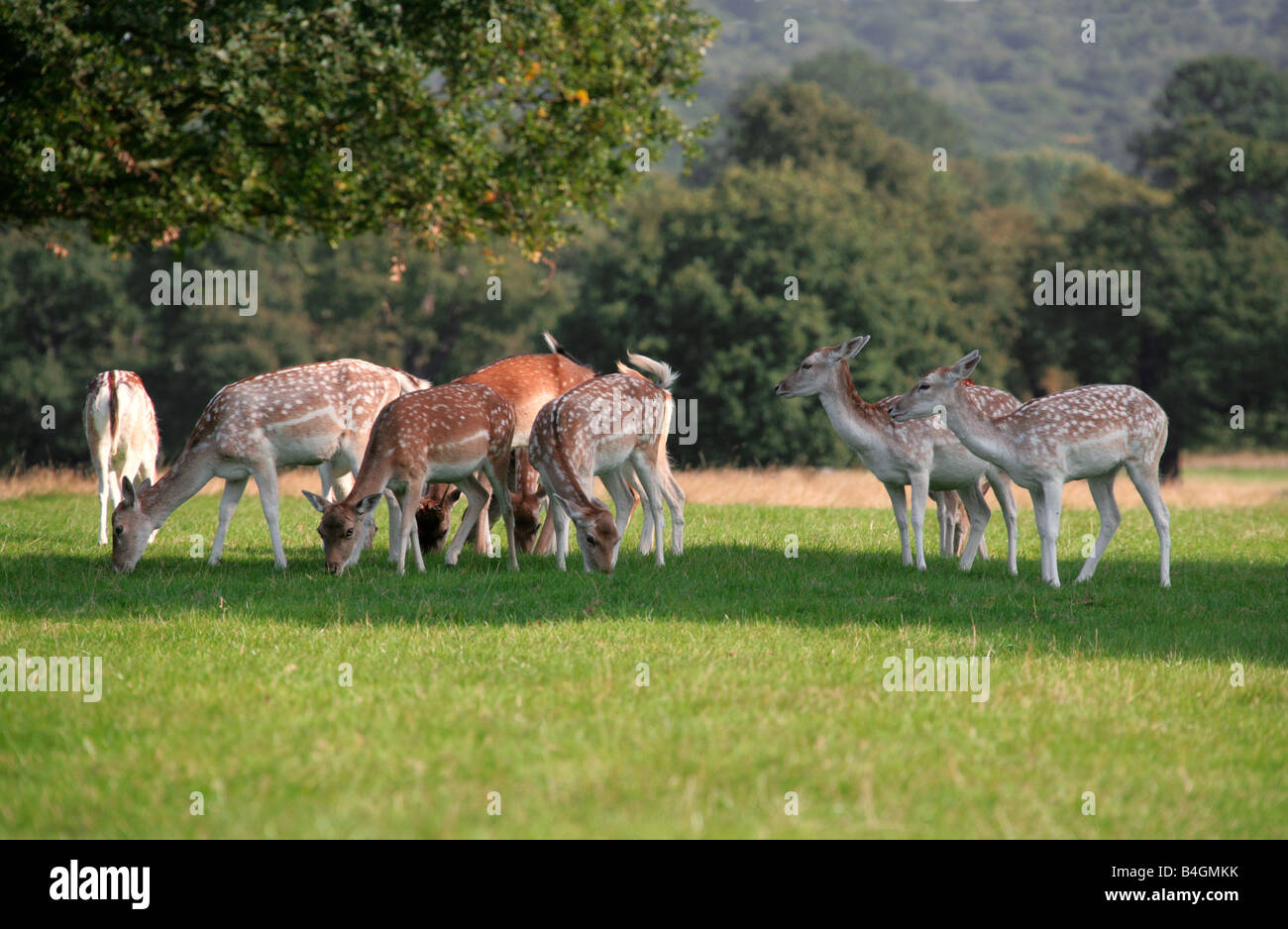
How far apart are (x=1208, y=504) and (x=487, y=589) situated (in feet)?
51.0

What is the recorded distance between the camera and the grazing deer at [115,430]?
13.0m

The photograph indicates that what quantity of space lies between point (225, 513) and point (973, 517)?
22.0 ft

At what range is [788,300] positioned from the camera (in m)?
37.7

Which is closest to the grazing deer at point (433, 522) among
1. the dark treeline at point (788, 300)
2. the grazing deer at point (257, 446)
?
the grazing deer at point (257, 446)

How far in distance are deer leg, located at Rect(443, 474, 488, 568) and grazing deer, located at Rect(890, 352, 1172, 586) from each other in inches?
147

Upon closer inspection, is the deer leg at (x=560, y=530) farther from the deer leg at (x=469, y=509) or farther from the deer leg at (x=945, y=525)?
the deer leg at (x=945, y=525)

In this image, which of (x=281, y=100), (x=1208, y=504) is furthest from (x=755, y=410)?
(x=281, y=100)

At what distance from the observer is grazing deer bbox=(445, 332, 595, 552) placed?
39.2 feet

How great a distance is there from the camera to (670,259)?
40.1 m

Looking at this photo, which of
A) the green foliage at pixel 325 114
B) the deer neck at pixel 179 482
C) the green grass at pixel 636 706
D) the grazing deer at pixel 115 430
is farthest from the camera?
the green foliage at pixel 325 114

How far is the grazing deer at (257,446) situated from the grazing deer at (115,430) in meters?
1.79

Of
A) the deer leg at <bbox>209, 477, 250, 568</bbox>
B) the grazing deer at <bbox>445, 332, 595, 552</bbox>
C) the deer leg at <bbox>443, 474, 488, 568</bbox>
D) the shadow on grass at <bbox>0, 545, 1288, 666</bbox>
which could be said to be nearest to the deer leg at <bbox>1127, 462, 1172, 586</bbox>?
the shadow on grass at <bbox>0, 545, 1288, 666</bbox>

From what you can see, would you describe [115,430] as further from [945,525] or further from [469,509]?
[945,525]

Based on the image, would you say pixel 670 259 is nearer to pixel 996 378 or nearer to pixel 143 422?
pixel 996 378
